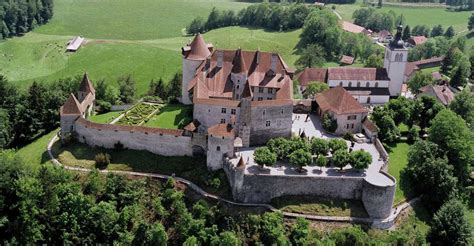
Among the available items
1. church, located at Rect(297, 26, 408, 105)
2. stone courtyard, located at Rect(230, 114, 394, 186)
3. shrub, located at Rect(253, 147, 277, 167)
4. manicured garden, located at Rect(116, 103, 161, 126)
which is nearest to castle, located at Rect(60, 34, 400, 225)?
stone courtyard, located at Rect(230, 114, 394, 186)

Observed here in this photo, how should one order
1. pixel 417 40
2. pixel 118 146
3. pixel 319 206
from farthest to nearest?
pixel 417 40 < pixel 118 146 < pixel 319 206

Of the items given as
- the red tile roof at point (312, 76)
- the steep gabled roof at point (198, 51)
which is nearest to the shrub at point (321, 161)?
the steep gabled roof at point (198, 51)

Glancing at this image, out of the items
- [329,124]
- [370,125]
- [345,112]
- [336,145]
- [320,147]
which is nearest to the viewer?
[320,147]

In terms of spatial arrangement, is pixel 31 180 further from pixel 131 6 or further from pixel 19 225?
pixel 131 6

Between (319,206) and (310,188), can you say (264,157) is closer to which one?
(310,188)

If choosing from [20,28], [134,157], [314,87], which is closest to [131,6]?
[20,28]

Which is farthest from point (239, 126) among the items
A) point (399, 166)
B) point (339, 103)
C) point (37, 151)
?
point (37, 151)
